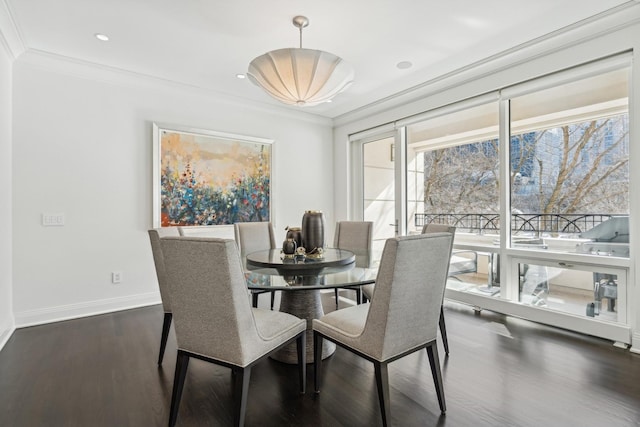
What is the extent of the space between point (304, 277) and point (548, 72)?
2.91m

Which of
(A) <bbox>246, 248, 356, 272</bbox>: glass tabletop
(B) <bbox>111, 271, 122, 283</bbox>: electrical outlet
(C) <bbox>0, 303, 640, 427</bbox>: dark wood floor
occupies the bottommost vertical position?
(C) <bbox>0, 303, 640, 427</bbox>: dark wood floor

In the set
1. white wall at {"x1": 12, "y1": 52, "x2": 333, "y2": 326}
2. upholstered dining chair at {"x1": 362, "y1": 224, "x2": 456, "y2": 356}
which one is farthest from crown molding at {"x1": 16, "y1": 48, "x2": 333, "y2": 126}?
upholstered dining chair at {"x1": 362, "y1": 224, "x2": 456, "y2": 356}

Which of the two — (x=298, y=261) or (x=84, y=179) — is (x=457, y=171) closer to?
(x=298, y=261)

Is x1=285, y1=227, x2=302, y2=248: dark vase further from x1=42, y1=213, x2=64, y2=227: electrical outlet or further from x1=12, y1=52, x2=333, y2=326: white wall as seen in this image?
x1=42, y1=213, x2=64, y2=227: electrical outlet

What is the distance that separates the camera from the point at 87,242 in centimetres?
343

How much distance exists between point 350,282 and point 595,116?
2749 millimetres

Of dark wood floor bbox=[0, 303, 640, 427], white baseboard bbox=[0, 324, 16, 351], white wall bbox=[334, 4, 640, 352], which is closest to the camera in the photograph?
dark wood floor bbox=[0, 303, 640, 427]

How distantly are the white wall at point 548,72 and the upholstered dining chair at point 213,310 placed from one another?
292 cm

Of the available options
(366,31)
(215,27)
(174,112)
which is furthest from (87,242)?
(366,31)

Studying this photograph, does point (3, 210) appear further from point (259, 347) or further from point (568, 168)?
point (568, 168)

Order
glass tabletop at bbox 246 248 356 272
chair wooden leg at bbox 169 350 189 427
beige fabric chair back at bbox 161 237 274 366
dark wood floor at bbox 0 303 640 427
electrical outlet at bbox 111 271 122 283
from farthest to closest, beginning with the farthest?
electrical outlet at bbox 111 271 122 283
glass tabletop at bbox 246 248 356 272
dark wood floor at bbox 0 303 640 427
chair wooden leg at bbox 169 350 189 427
beige fabric chair back at bbox 161 237 274 366

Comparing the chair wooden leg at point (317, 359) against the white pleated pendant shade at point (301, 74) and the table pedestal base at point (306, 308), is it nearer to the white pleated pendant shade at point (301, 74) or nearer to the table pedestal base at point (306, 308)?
the table pedestal base at point (306, 308)

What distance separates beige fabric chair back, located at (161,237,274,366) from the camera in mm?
1492

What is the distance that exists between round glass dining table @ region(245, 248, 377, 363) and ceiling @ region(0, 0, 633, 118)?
1.85 meters
